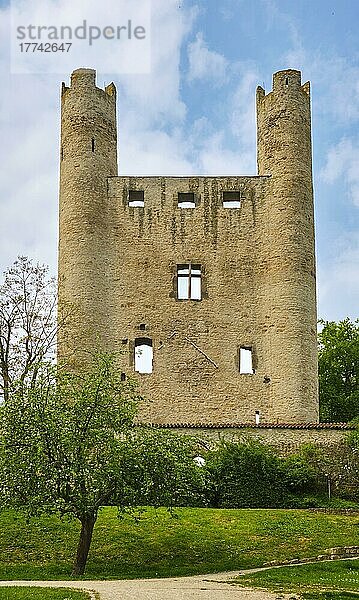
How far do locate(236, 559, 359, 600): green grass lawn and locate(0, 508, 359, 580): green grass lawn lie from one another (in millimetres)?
2299

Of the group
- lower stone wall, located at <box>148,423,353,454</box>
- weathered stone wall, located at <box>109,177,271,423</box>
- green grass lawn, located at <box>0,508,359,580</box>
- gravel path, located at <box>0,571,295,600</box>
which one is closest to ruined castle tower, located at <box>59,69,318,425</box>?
weathered stone wall, located at <box>109,177,271,423</box>

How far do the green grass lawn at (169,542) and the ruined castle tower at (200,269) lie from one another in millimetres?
11542

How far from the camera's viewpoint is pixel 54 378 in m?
23.6

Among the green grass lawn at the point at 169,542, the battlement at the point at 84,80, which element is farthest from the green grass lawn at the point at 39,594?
the battlement at the point at 84,80

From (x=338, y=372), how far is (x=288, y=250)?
14.6 meters

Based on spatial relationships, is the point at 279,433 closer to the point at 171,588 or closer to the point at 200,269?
the point at 200,269

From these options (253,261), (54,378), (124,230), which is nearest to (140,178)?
(124,230)

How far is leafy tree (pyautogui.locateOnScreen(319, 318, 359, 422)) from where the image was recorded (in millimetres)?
50844

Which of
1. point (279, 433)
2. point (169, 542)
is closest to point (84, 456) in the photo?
point (169, 542)

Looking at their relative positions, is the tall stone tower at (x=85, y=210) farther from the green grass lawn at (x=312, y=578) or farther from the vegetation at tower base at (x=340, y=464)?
the green grass lawn at (x=312, y=578)

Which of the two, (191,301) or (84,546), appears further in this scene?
(191,301)

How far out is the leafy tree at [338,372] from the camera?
5084 centimetres

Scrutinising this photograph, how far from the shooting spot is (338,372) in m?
52.6

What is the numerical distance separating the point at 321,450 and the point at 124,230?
1327cm
